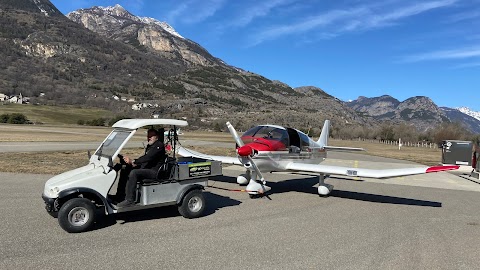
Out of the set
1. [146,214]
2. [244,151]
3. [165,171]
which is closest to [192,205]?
[165,171]

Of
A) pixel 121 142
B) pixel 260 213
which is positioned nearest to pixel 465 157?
pixel 260 213

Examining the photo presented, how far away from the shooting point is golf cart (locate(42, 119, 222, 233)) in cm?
716

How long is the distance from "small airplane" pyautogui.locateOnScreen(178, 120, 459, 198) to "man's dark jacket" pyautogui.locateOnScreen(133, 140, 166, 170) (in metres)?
3.01

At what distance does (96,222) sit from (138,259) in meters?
2.64

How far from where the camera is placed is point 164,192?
828 centimetres

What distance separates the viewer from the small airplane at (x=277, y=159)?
11.4m

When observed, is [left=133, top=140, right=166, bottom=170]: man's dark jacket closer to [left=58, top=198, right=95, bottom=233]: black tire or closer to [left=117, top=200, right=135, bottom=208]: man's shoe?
[left=117, top=200, right=135, bottom=208]: man's shoe

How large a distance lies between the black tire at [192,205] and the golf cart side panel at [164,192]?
19cm

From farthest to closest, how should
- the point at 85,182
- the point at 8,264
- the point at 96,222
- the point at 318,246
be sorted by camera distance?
the point at 96,222 → the point at 85,182 → the point at 318,246 → the point at 8,264

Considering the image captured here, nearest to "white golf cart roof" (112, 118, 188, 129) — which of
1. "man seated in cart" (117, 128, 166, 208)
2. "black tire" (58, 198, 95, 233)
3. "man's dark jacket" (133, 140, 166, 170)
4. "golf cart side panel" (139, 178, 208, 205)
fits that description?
"man seated in cart" (117, 128, 166, 208)

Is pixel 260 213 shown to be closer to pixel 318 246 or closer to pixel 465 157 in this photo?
pixel 318 246

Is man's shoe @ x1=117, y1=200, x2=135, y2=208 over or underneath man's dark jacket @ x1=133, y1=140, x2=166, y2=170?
underneath

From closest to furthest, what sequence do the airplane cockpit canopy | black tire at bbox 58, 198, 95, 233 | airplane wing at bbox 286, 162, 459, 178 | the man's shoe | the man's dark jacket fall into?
1. black tire at bbox 58, 198, 95, 233
2. the man's shoe
3. the man's dark jacket
4. airplane wing at bbox 286, 162, 459, 178
5. the airplane cockpit canopy

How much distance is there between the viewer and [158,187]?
26.8ft
